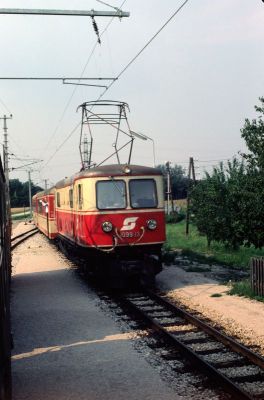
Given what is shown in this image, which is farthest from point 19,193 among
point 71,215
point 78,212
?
point 78,212

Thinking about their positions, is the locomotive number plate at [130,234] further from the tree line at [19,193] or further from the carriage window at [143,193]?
the tree line at [19,193]

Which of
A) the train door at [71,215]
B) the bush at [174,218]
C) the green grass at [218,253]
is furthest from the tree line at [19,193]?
the train door at [71,215]

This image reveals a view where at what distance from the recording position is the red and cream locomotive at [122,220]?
1288 cm

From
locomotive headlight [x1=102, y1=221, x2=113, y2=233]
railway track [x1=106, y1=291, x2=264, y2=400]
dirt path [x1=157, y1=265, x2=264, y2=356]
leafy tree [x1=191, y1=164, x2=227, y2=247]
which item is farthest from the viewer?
leafy tree [x1=191, y1=164, x2=227, y2=247]

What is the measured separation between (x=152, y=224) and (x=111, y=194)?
129 cm

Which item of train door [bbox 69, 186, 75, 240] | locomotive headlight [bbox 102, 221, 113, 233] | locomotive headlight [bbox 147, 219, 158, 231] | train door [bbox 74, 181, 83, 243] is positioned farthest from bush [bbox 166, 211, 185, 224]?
locomotive headlight [bbox 102, 221, 113, 233]

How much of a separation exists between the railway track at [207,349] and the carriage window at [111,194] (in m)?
2.71

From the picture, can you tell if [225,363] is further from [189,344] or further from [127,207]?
[127,207]

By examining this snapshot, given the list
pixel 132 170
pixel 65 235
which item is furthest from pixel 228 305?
pixel 65 235

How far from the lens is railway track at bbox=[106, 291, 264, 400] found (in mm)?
6311

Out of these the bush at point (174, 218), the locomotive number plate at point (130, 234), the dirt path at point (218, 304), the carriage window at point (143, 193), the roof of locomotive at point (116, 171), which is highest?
the roof of locomotive at point (116, 171)

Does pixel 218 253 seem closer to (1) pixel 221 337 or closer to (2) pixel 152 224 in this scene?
(2) pixel 152 224

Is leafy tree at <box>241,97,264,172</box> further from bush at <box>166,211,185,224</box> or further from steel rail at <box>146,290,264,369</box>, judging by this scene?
bush at <box>166,211,185,224</box>

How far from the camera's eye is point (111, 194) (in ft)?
43.1
